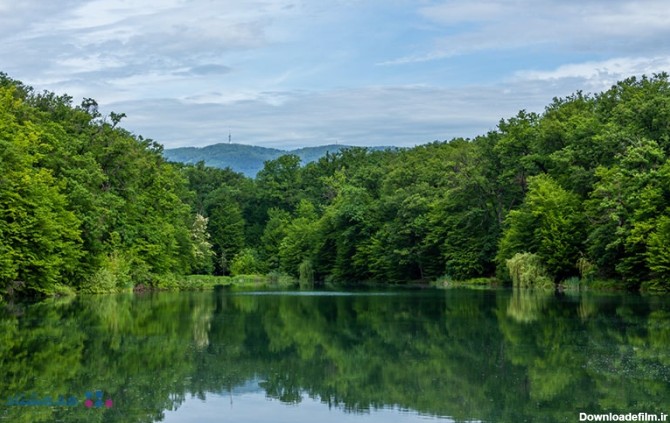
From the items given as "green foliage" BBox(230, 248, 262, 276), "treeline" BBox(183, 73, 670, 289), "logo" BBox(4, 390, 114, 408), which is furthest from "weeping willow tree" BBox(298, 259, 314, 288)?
"logo" BBox(4, 390, 114, 408)

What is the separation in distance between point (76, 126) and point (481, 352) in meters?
40.5

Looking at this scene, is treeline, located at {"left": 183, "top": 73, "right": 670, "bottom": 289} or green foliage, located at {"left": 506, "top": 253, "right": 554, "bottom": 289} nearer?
treeline, located at {"left": 183, "top": 73, "right": 670, "bottom": 289}

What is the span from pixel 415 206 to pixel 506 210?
25.7ft

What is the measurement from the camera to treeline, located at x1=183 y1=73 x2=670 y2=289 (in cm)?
4922

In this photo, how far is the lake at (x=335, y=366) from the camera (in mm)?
14625

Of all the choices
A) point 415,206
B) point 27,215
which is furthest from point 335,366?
point 415,206

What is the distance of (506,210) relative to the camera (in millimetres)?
69188

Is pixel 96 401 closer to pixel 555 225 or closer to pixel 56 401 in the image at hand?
pixel 56 401

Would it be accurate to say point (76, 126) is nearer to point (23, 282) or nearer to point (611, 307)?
point (23, 282)

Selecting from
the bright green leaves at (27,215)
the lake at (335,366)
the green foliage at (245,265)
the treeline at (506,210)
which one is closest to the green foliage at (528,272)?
the treeline at (506,210)

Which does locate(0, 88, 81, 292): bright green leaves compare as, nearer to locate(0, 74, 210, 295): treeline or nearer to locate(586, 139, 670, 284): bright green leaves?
locate(0, 74, 210, 295): treeline

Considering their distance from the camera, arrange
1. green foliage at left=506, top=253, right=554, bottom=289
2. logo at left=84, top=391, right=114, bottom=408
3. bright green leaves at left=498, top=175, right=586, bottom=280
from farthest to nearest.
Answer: green foliage at left=506, top=253, right=554, bottom=289 < bright green leaves at left=498, top=175, right=586, bottom=280 < logo at left=84, top=391, right=114, bottom=408

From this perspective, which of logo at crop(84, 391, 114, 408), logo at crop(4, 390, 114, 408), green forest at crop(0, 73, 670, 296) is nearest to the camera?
logo at crop(4, 390, 114, 408)

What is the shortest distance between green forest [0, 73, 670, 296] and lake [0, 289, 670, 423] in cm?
1187
